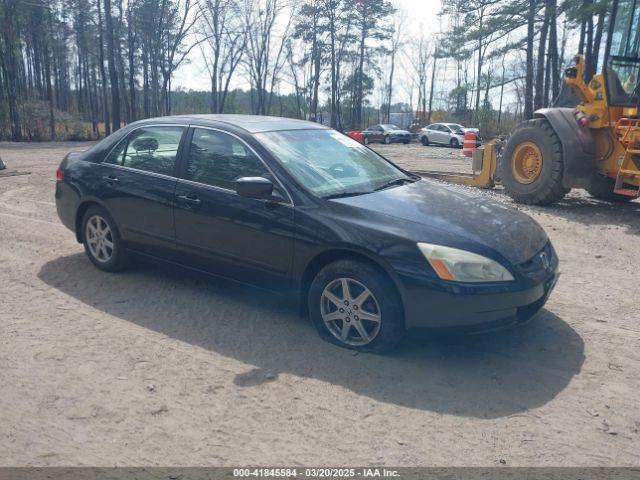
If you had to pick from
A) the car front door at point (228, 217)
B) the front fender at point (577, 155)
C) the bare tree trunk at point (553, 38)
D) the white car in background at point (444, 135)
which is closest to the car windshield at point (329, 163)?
the car front door at point (228, 217)

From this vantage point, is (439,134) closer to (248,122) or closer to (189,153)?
(248,122)

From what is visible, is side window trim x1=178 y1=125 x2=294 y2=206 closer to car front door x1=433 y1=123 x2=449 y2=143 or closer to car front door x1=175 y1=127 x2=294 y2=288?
car front door x1=175 y1=127 x2=294 y2=288

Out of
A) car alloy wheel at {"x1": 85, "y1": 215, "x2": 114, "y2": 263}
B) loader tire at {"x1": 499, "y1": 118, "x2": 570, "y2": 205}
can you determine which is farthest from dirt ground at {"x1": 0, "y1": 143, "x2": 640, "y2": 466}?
loader tire at {"x1": 499, "y1": 118, "x2": 570, "y2": 205}

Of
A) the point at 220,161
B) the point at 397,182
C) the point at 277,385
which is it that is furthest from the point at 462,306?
the point at 220,161

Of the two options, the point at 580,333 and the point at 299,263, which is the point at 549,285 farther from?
the point at 299,263

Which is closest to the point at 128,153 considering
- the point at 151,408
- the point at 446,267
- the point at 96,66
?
the point at 151,408

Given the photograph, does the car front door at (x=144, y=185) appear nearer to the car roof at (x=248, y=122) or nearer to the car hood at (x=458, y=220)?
the car roof at (x=248, y=122)

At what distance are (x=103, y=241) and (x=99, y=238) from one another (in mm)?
65

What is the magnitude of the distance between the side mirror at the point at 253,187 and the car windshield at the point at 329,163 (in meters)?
0.28

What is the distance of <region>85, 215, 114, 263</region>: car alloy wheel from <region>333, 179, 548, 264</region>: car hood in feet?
8.49

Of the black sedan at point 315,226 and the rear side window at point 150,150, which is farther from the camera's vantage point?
the rear side window at point 150,150

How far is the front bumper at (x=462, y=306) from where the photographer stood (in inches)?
141

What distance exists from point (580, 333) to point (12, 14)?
38583mm

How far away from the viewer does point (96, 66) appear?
2132 inches
